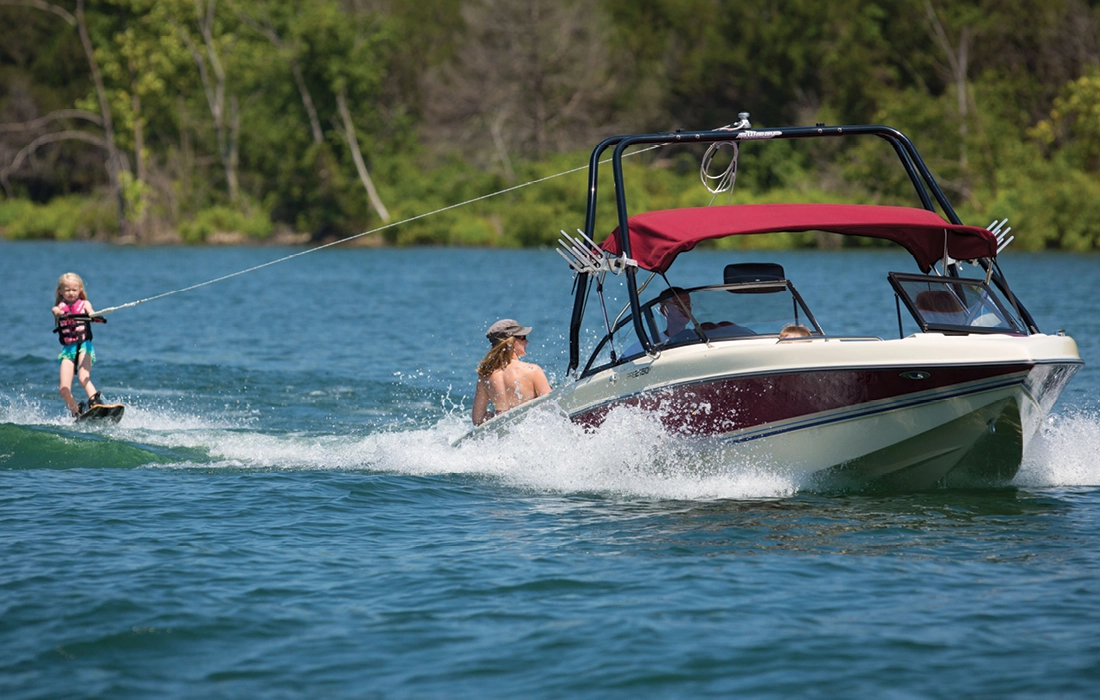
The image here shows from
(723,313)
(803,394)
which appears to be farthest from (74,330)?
(803,394)

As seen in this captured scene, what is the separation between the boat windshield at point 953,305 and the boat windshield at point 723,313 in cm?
74

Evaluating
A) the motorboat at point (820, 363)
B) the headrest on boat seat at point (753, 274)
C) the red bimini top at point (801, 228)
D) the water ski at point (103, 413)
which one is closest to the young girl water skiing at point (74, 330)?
the water ski at point (103, 413)

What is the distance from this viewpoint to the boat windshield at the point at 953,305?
370 inches

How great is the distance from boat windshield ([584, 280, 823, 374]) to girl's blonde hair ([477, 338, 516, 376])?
3.53ft

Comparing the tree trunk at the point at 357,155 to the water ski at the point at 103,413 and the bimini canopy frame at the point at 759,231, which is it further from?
the bimini canopy frame at the point at 759,231

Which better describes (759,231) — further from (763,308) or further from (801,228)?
(763,308)

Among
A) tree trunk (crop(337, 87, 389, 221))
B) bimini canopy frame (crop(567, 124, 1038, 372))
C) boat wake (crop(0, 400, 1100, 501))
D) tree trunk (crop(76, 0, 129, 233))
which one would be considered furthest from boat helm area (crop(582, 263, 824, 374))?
tree trunk (crop(76, 0, 129, 233))

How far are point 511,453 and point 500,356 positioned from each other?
0.78 metres

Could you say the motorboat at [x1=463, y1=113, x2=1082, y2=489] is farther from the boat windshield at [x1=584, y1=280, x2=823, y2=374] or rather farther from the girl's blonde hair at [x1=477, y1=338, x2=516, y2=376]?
the girl's blonde hair at [x1=477, y1=338, x2=516, y2=376]

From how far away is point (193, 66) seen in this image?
62.2m

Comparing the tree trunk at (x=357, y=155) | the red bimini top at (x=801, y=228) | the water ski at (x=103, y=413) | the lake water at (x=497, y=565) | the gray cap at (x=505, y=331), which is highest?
the tree trunk at (x=357, y=155)

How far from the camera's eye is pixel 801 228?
977 cm

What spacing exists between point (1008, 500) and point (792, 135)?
3243mm

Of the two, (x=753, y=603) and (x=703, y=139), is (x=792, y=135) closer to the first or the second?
(x=703, y=139)
